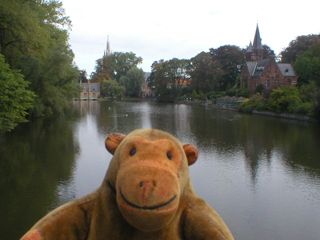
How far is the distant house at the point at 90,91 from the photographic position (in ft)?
266

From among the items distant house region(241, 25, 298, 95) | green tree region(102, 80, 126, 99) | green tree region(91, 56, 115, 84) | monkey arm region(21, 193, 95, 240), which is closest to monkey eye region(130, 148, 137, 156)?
monkey arm region(21, 193, 95, 240)

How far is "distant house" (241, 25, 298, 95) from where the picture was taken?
46.3 meters

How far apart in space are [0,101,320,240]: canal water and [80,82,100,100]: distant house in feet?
211

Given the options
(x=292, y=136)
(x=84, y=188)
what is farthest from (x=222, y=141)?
(x=84, y=188)

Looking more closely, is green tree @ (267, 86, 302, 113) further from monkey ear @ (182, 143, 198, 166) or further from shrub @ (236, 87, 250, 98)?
monkey ear @ (182, 143, 198, 166)

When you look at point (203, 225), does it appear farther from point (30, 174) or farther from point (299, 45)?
point (299, 45)

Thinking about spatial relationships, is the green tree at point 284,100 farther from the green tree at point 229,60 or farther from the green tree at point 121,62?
the green tree at point 121,62

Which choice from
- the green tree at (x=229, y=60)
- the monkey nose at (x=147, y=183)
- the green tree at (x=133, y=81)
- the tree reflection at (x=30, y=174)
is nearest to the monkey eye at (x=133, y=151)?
the monkey nose at (x=147, y=183)

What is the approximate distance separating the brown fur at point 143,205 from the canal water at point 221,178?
4.47 metres

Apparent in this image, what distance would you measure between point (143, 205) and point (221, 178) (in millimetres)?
8673

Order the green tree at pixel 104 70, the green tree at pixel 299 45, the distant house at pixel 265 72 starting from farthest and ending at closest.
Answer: the green tree at pixel 104 70 → the green tree at pixel 299 45 → the distant house at pixel 265 72

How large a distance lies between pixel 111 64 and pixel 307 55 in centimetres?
6317

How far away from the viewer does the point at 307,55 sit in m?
41.4

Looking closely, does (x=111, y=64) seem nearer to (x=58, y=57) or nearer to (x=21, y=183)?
(x=58, y=57)
